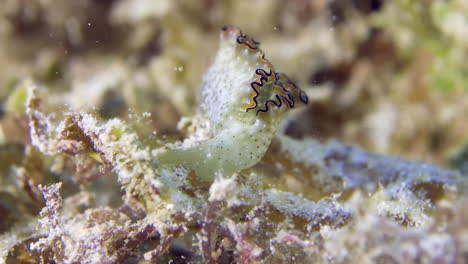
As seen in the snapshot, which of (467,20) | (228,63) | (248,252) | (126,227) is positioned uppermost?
(467,20)


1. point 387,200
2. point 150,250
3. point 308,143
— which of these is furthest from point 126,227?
point 308,143

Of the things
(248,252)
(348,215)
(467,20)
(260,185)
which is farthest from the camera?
(467,20)

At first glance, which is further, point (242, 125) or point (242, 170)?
point (242, 170)

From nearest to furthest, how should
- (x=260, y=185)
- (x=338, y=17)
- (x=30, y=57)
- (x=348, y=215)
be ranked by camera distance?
(x=348, y=215), (x=260, y=185), (x=338, y=17), (x=30, y=57)

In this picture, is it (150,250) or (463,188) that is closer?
(150,250)

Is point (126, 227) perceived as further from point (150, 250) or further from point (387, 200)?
point (387, 200)

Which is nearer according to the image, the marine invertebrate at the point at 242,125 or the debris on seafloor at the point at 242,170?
the debris on seafloor at the point at 242,170

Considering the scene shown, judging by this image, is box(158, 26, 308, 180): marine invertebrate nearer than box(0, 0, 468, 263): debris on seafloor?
No

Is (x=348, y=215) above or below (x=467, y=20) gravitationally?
below
